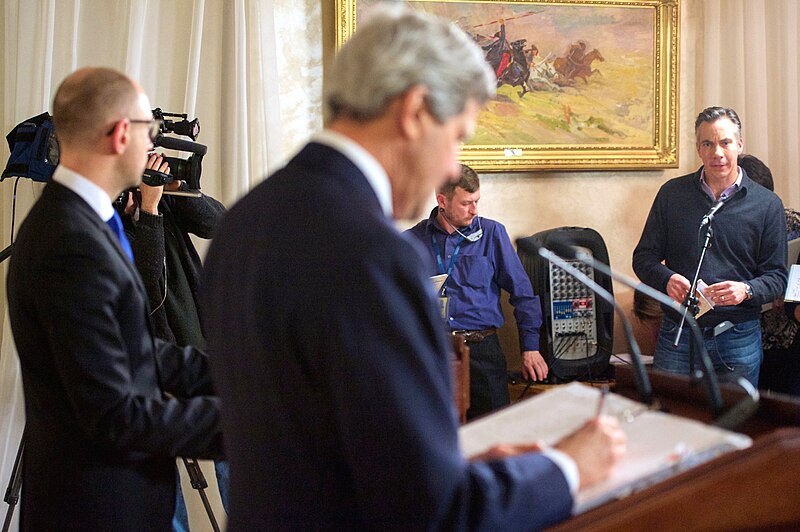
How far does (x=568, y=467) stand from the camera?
3.64ft

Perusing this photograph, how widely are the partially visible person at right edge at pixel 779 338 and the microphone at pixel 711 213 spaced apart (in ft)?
1.54

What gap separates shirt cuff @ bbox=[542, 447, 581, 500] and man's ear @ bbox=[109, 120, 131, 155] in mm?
1142

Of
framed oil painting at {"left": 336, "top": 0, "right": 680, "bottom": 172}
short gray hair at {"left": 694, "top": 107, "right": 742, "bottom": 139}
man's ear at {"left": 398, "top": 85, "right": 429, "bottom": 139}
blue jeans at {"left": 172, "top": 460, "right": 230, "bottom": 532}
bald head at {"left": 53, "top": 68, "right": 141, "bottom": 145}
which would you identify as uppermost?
framed oil painting at {"left": 336, "top": 0, "right": 680, "bottom": 172}

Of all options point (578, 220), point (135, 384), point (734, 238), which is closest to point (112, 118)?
point (135, 384)

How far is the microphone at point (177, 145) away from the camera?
8.49 ft

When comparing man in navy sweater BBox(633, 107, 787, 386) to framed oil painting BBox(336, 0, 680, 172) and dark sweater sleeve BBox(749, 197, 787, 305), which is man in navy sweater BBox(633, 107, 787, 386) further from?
framed oil painting BBox(336, 0, 680, 172)

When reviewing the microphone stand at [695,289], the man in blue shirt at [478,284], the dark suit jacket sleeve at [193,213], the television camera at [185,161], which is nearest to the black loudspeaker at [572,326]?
the man in blue shirt at [478,284]

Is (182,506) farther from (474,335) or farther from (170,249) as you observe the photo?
(474,335)

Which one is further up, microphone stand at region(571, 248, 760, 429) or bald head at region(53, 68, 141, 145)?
bald head at region(53, 68, 141, 145)

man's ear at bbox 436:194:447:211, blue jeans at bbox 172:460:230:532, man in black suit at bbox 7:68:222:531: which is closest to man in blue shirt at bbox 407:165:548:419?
man's ear at bbox 436:194:447:211

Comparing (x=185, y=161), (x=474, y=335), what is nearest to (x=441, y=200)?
(x=474, y=335)

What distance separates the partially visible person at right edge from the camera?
3.79 metres

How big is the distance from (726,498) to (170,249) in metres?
2.24

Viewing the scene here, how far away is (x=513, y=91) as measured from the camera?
4219 mm
